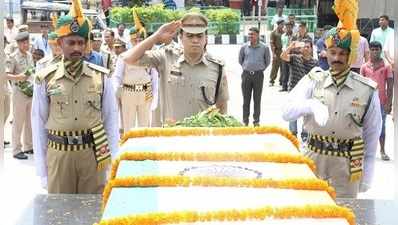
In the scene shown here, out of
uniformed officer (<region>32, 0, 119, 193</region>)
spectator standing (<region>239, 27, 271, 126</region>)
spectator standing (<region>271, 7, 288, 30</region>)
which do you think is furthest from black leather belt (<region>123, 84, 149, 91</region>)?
spectator standing (<region>271, 7, 288, 30</region>)

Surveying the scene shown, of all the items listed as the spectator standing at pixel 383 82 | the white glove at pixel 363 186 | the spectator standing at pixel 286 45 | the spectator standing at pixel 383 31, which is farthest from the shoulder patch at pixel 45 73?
the spectator standing at pixel 286 45

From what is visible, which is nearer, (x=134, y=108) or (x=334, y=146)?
(x=334, y=146)

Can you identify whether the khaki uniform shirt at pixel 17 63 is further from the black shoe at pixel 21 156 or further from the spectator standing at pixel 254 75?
the spectator standing at pixel 254 75

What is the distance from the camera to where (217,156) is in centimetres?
286

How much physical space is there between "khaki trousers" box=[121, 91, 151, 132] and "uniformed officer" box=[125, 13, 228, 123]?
12.5 ft

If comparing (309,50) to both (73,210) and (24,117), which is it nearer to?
(24,117)

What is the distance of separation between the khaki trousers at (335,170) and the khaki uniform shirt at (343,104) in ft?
0.49

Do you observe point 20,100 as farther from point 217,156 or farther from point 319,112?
point 217,156

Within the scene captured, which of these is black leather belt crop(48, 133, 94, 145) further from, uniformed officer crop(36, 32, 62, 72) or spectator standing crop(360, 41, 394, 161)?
spectator standing crop(360, 41, 394, 161)

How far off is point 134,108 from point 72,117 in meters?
4.44

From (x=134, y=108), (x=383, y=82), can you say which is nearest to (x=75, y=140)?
(x=134, y=108)

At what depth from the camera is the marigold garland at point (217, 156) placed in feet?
9.34

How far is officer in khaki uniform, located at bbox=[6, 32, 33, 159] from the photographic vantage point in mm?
8328

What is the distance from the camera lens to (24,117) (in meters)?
8.39
